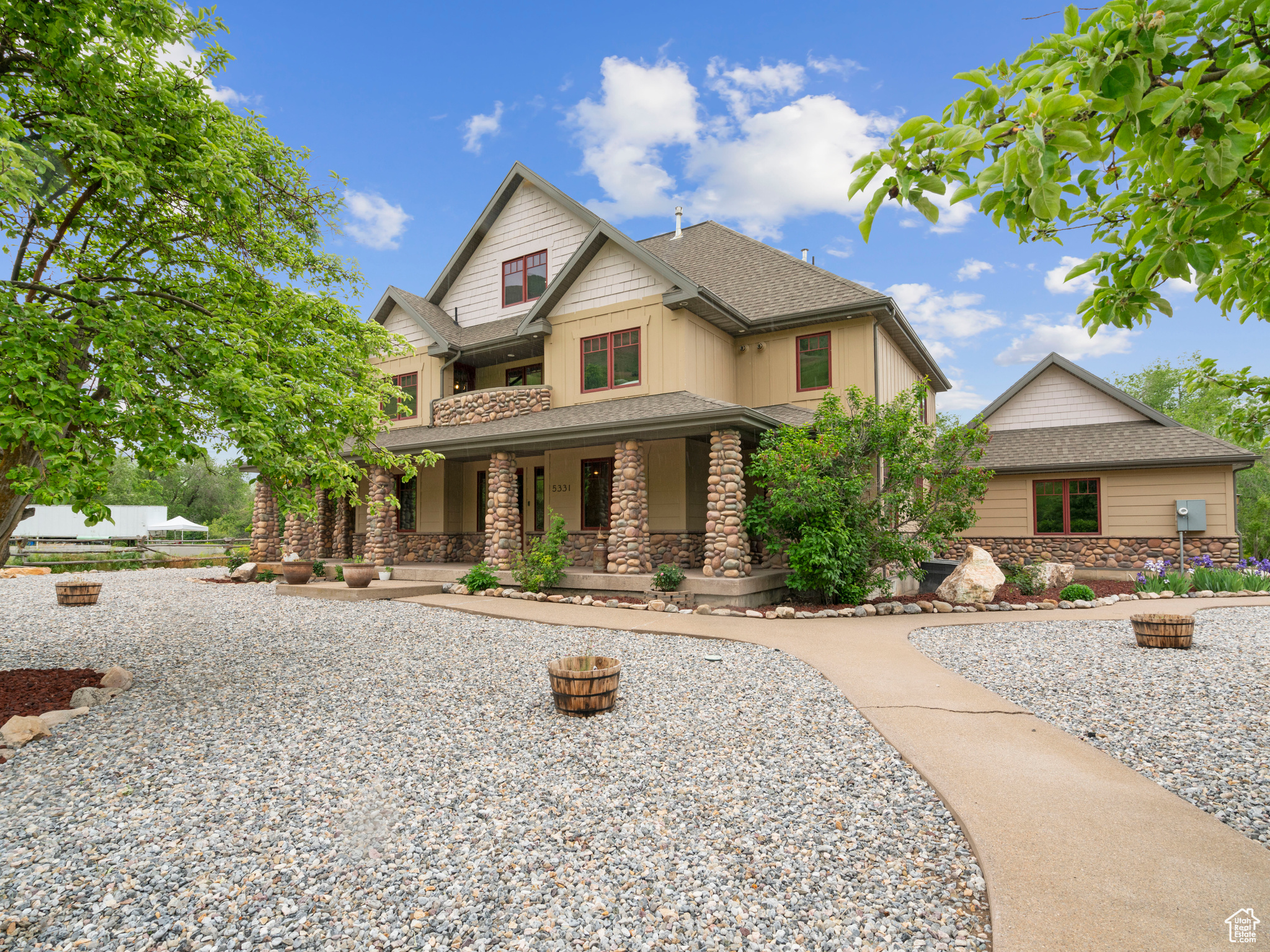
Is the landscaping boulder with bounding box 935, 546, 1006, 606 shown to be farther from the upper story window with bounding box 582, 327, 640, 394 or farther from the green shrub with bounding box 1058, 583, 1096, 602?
the upper story window with bounding box 582, 327, 640, 394

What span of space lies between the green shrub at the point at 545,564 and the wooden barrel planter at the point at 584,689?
744 centimetres

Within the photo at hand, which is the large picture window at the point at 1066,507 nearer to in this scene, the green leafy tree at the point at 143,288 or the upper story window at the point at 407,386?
the green leafy tree at the point at 143,288

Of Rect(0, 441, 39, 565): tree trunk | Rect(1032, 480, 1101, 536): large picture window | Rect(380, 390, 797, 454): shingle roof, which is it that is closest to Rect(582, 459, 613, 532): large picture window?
Rect(380, 390, 797, 454): shingle roof

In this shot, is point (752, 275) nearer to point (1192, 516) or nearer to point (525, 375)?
point (525, 375)

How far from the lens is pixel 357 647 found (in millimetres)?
8633

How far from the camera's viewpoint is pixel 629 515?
12.9 meters

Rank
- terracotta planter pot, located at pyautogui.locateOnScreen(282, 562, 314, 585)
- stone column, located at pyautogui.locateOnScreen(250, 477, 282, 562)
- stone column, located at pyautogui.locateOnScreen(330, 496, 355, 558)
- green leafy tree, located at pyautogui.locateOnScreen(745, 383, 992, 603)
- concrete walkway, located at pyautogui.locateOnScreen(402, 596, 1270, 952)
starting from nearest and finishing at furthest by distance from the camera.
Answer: concrete walkway, located at pyautogui.locateOnScreen(402, 596, 1270, 952)
green leafy tree, located at pyautogui.locateOnScreen(745, 383, 992, 603)
terracotta planter pot, located at pyautogui.locateOnScreen(282, 562, 314, 585)
stone column, located at pyautogui.locateOnScreen(250, 477, 282, 562)
stone column, located at pyautogui.locateOnScreen(330, 496, 355, 558)

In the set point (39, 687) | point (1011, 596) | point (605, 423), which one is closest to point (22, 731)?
point (39, 687)

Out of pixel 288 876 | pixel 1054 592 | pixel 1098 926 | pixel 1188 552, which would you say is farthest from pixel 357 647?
pixel 1188 552

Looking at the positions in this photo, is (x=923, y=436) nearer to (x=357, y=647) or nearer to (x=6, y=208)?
(x=357, y=647)

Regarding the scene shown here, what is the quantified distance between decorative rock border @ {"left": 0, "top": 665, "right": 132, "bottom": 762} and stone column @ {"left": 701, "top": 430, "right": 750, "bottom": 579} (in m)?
8.79

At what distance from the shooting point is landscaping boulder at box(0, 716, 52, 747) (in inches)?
195

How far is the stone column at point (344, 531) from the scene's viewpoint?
19.8 meters

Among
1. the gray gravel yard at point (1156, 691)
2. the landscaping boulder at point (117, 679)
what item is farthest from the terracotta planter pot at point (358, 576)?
the gray gravel yard at point (1156, 691)
